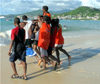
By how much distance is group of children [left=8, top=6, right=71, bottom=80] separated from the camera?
14.9 ft

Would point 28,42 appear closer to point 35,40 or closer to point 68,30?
point 35,40

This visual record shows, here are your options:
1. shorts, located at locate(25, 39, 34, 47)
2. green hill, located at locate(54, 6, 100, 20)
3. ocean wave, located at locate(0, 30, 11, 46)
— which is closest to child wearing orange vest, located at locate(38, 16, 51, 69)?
shorts, located at locate(25, 39, 34, 47)

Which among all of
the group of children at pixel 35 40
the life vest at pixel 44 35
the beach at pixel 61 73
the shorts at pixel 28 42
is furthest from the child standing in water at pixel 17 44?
the shorts at pixel 28 42

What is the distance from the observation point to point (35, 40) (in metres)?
6.05

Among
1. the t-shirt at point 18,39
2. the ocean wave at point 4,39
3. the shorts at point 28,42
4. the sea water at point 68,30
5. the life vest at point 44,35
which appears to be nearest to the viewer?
the t-shirt at point 18,39

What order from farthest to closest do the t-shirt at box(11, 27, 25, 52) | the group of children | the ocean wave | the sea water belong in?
the sea water, the ocean wave, the group of children, the t-shirt at box(11, 27, 25, 52)

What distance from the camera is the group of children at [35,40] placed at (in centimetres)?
455

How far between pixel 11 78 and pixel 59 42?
6.77ft

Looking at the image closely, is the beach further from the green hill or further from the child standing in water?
the green hill

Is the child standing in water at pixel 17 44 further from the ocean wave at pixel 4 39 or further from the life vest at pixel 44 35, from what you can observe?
the ocean wave at pixel 4 39

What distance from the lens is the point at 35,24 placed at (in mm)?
6105

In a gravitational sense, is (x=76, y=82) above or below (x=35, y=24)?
below

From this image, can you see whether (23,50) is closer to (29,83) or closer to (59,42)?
(29,83)

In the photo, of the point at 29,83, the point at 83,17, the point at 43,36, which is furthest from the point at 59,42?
the point at 83,17
